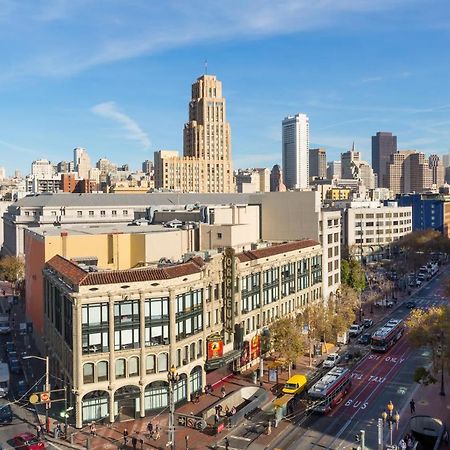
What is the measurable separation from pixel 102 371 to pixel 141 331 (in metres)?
5.28

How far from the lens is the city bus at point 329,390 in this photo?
56.5 metres

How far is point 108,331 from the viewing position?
53.8 m

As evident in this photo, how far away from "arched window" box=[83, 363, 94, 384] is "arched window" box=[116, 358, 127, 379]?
2.40m

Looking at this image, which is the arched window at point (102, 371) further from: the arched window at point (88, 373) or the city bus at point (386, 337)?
the city bus at point (386, 337)

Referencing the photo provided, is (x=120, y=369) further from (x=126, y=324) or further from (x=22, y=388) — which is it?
(x=22, y=388)

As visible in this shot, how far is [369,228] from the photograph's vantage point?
7274 inches

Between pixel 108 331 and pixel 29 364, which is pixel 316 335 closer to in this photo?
pixel 108 331

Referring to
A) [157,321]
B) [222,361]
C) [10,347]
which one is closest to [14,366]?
[10,347]

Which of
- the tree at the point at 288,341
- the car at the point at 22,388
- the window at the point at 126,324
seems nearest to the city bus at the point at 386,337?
the tree at the point at 288,341

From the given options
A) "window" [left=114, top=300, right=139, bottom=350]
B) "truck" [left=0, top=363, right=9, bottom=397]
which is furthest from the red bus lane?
"truck" [left=0, top=363, right=9, bottom=397]

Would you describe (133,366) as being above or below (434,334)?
below

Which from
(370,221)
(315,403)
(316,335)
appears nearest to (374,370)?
(316,335)

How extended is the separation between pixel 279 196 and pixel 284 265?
92.7ft

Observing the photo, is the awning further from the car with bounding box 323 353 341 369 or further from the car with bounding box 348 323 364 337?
the car with bounding box 348 323 364 337
